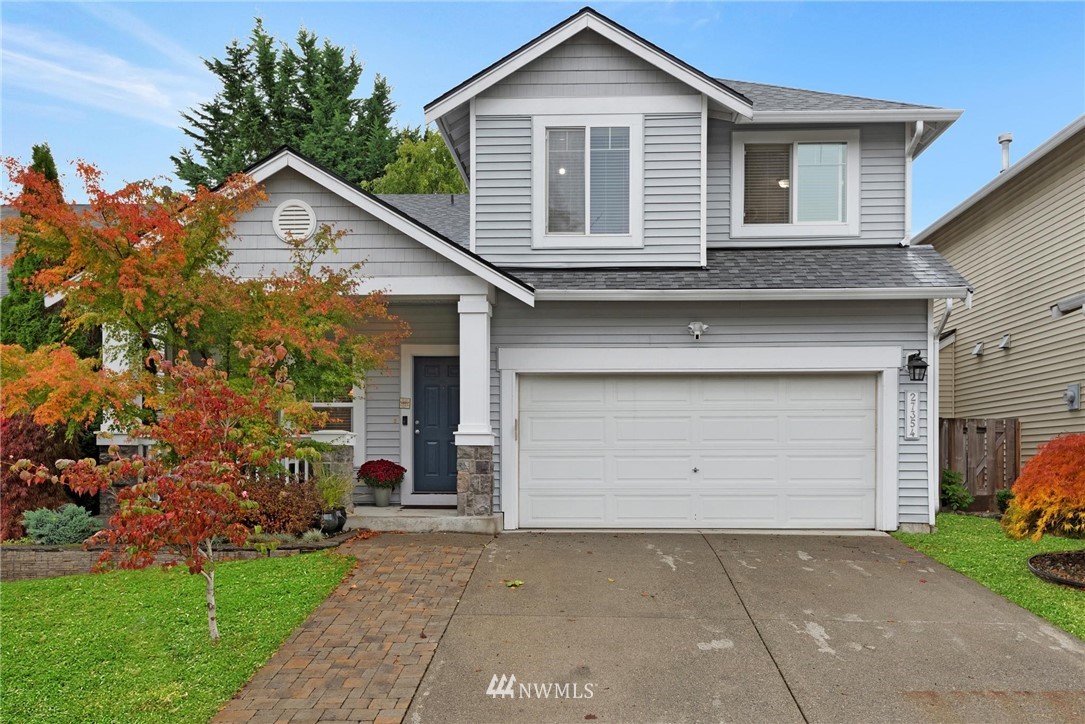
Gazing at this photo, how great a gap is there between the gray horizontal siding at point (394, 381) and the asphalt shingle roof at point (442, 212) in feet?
3.85

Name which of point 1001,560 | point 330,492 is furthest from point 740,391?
point 330,492

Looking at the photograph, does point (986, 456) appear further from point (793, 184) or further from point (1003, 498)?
point (793, 184)

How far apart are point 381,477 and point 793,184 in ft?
23.1

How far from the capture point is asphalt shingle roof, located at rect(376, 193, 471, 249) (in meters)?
10.7

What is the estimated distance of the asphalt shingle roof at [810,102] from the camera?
9.25m

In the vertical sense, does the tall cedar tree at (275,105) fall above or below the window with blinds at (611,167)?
above

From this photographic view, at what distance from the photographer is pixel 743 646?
4.92 meters

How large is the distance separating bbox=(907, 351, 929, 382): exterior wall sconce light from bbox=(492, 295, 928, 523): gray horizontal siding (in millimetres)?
101

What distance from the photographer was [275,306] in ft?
24.1

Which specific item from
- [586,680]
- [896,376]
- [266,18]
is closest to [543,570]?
[586,680]

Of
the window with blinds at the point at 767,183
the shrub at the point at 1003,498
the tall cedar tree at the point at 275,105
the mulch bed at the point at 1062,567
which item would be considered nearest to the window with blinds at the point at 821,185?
the window with blinds at the point at 767,183

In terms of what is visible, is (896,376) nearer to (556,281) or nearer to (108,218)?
(556,281)

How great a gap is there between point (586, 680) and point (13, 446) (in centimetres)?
810

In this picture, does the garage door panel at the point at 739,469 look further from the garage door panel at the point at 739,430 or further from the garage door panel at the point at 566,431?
the garage door panel at the point at 566,431
